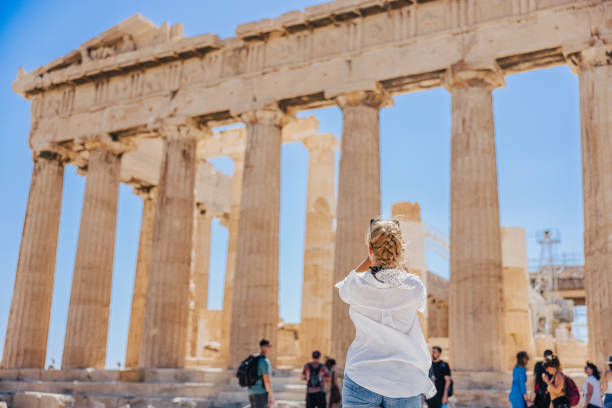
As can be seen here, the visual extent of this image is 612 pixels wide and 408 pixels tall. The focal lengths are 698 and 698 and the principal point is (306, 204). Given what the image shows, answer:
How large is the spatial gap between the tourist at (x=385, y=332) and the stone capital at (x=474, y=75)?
18.6 m

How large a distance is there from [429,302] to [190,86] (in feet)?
55.3

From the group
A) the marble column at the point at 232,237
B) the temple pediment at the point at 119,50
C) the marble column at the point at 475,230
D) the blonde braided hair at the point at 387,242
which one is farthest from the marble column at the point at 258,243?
the blonde braided hair at the point at 387,242

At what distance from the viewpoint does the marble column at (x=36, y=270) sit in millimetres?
27734

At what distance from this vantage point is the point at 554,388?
10719 mm

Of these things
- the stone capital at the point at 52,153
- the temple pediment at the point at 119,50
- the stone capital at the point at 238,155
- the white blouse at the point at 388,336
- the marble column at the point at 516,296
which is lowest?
the white blouse at the point at 388,336

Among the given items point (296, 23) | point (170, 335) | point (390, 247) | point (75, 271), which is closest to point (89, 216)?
point (75, 271)

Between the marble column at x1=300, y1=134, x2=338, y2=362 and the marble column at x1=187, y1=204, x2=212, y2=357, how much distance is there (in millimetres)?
6494

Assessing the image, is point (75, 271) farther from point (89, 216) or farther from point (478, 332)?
point (478, 332)

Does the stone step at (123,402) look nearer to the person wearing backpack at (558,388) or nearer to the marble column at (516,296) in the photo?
the person wearing backpack at (558,388)

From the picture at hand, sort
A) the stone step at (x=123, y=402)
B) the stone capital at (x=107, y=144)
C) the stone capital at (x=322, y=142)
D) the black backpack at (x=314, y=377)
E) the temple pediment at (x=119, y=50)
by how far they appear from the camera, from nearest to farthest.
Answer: the black backpack at (x=314, y=377) < the stone step at (x=123, y=402) < the temple pediment at (x=119, y=50) < the stone capital at (x=107, y=144) < the stone capital at (x=322, y=142)

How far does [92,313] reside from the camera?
27.0 meters

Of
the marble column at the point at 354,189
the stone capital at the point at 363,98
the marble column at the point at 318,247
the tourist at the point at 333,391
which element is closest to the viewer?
the tourist at the point at 333,391

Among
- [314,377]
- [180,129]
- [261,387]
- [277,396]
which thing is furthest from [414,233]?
[261,387]

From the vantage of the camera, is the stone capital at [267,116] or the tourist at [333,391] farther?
the stone capital at [267,116]
